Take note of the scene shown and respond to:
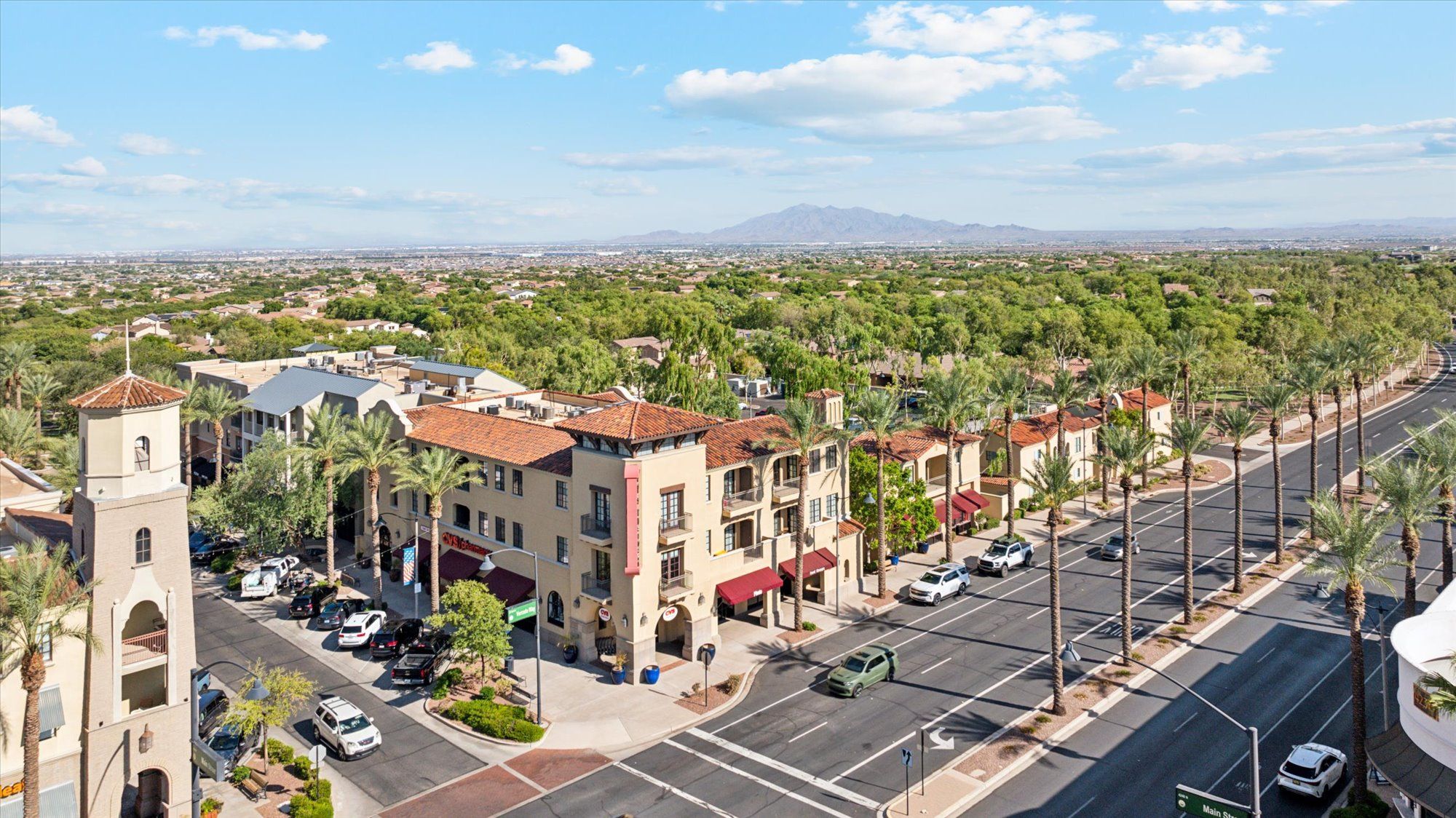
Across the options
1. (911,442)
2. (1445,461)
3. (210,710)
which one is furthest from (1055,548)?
(210,710)

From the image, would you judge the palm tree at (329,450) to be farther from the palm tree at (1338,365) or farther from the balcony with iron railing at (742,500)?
the palm tree at (1338,365)

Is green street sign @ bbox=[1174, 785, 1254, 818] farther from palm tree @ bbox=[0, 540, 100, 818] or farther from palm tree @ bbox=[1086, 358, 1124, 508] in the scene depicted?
palm tree @ bbox=[1086, 358, 1124, 508]

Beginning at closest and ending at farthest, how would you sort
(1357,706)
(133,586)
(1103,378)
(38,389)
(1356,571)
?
1. (133,586)
2. (1357,706)
3. (1356,571)
4. (1103,378)
5. (38,389)

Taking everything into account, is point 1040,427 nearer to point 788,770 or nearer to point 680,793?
point 788,770

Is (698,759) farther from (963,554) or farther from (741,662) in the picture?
Answer: (963,554)

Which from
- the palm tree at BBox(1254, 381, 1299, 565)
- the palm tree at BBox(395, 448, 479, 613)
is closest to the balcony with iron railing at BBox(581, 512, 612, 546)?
the palm tree at BBox(395, 448, 479, 613)

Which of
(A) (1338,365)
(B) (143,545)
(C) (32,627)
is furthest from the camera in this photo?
(A) (1338,365)

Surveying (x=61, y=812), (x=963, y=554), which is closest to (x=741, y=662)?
(x=963, y=554)
